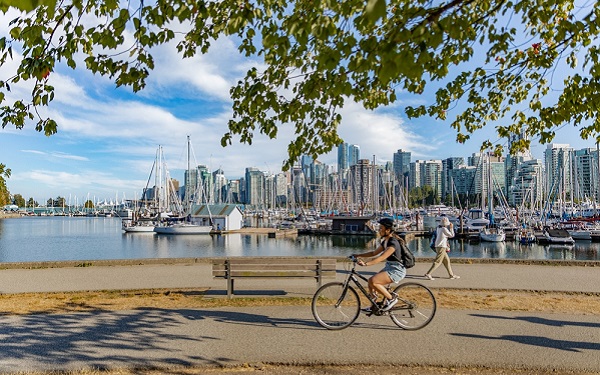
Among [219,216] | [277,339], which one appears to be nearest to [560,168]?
[219,216]

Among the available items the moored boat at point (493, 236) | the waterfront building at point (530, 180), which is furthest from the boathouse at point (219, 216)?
the waterfront building at point (530, 180)

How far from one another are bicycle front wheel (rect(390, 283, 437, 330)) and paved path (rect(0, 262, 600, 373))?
0.16 m

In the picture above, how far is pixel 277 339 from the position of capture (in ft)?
18.9

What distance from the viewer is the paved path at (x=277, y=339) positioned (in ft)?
16.5

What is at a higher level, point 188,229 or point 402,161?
point 402,161

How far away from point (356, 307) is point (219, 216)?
68.2 m

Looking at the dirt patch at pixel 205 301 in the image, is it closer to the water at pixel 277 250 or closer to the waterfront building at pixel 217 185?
the water at pixel 277 250

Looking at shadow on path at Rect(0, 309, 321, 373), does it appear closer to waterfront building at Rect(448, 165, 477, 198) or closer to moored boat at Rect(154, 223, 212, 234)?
moored boat at Rect(154, 223, 212, 234)

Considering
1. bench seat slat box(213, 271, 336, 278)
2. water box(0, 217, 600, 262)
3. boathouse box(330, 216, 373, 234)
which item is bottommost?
water box(0, 217, 600, 262)

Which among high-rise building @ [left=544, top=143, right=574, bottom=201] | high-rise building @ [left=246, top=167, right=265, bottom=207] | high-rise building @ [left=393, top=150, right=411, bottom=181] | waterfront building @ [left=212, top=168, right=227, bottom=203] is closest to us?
high-rise building @ [left=544, top=143, right=574, bottom=201]

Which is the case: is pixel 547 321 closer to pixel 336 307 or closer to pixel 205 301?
pixel 336 307

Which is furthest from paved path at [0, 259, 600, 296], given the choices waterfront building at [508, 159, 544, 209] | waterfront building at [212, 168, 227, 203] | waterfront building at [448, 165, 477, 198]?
waterfront building at [448, 165, 477, 198]

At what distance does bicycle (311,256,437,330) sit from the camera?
20.9ft

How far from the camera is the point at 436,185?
527 feet
